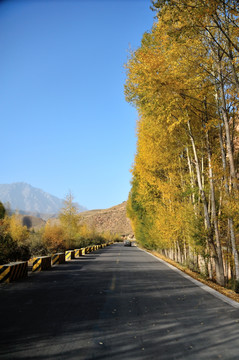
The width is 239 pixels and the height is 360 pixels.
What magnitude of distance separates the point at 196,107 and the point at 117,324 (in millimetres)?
10700

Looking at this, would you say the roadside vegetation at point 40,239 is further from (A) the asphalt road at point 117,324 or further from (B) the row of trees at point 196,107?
(B) the row of trees at point 196,107

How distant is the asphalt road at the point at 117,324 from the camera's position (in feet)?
13.8

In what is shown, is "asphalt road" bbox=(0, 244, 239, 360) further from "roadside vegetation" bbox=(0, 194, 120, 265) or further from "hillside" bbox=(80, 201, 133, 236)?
"hillside" bbox=(80, 201, 133, 236)

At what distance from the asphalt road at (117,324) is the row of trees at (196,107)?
4814 mm

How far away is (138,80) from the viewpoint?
11.1m

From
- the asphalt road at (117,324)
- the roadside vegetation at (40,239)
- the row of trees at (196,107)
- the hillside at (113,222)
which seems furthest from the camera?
the hillside at (113,222)

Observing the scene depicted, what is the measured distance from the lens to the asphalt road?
13.8ft

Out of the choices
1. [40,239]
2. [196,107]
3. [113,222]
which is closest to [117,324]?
[196,107]

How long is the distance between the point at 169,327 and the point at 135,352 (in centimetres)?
133

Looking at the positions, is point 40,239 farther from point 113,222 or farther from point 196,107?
point 113,222

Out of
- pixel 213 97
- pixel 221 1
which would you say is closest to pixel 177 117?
pixel 213 97

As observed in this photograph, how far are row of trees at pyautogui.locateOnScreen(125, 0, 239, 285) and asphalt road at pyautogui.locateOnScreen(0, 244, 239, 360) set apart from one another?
481 centimetres

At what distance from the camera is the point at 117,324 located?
548 centimetres

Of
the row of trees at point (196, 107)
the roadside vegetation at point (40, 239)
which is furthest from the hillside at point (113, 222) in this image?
the row of trees at point (196, 107)
